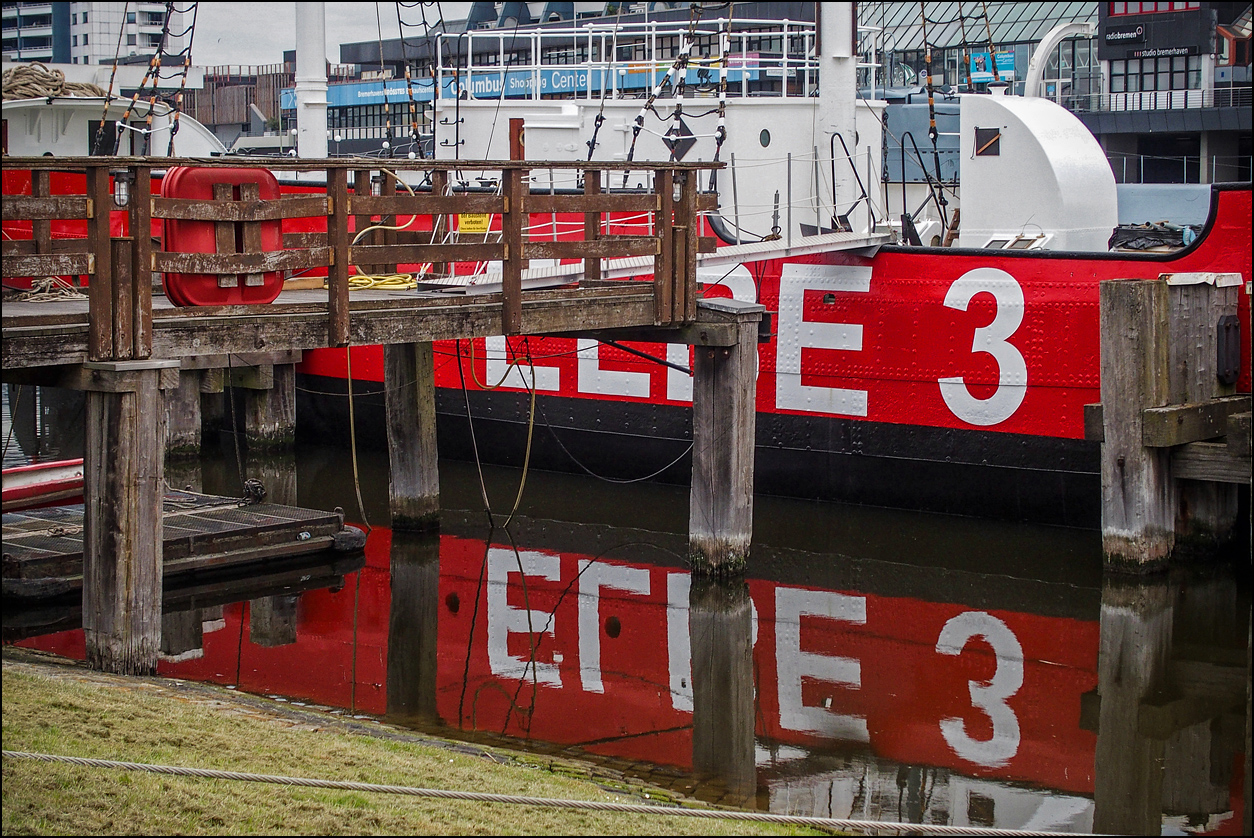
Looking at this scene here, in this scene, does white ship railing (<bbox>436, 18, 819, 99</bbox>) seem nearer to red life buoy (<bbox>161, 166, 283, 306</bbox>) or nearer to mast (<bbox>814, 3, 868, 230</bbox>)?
mast (<bbox>814, 3, 868, 230</bbox>)

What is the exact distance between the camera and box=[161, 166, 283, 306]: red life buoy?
9.23 m

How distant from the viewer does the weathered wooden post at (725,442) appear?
12367mm

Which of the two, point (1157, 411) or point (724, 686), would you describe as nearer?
point (724, 686)

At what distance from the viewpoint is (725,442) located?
12398 millimetres

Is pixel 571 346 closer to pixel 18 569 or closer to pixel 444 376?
pixel 444 376

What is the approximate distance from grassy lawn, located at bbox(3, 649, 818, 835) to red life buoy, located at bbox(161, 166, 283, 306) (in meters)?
2.57

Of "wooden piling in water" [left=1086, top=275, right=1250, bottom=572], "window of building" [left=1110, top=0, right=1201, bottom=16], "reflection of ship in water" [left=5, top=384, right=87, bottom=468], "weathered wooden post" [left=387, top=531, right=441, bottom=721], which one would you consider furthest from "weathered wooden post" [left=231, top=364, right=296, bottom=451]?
"window of building" [left=1110, top=0, right=1201, bottom=16]

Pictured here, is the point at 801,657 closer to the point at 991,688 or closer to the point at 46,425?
the point at 991,688

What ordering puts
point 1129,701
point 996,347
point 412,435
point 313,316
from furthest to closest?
point 996,347 → point 412,435 → point 1129,701 → point 313,316

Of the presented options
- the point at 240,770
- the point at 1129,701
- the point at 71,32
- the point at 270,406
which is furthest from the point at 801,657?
the point at 71,32

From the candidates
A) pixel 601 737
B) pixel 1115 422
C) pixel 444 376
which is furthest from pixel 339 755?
pixel 444 376

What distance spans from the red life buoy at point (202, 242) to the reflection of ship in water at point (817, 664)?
271cm

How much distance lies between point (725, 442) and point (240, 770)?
6.81 metres

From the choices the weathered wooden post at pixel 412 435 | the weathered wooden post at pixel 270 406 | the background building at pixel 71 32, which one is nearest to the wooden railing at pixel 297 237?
the weathered wooden post at pixel 412 435
